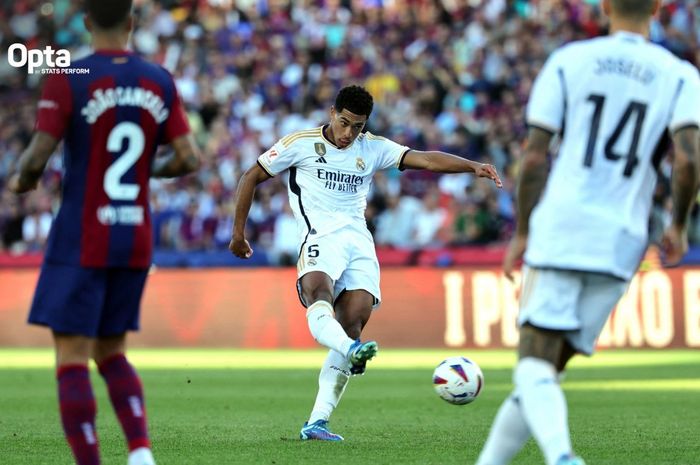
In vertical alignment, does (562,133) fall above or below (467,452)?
above

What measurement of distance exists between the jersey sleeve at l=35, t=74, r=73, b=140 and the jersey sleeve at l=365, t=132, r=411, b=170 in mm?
4256

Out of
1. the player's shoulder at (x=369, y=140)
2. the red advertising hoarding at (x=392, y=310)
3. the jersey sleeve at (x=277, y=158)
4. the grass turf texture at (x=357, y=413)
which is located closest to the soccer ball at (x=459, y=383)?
the grass turf texture at (x=357, y=413)

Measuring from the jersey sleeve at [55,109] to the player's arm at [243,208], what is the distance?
11.9ft

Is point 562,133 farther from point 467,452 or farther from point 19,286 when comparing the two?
point 19,286

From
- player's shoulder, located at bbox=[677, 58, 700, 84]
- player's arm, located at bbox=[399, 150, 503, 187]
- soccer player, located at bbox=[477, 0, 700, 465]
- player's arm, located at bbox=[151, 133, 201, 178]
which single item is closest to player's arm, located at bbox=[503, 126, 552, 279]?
soccer player, located at bbox=[477, 0, 700, 465]

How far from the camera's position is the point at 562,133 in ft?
20.1

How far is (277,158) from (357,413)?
280cm

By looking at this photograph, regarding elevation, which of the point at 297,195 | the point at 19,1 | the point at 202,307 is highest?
the point at 19,1

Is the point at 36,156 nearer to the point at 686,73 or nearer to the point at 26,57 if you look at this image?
the point at 686,73

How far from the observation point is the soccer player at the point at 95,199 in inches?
247

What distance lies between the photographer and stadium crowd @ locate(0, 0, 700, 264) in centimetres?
2347

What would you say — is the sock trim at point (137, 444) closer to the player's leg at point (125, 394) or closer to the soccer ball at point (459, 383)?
the player's leg at point (125, 394)

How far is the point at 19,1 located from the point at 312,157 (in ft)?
72.2

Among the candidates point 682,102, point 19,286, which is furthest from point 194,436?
point 19,286
